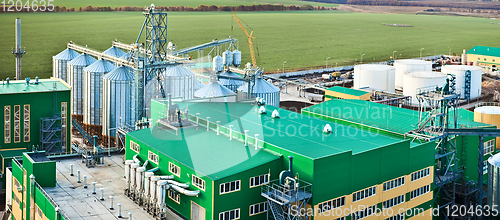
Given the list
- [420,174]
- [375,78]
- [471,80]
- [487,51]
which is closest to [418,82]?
[375,78]

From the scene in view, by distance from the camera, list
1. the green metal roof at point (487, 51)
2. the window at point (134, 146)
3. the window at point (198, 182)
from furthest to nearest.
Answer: the green metal roof at point (487, 51) < the window at point (134, 146) < the window at point (198, 182)

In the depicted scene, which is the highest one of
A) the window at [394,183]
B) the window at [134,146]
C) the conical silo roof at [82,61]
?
the conical silo roof at [82,61]

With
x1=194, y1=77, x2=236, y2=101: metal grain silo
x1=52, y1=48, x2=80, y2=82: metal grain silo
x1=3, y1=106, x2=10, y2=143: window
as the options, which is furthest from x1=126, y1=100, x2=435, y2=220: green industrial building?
x1=52, y1=48, x2=80, y2=82: metal grain silo

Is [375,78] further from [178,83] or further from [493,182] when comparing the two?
[493,182]

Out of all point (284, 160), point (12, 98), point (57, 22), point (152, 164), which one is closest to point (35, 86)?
point (12, 98)

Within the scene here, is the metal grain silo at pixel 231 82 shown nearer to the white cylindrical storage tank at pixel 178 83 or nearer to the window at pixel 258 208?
the white cylindrical storage tank at pixel 178 83

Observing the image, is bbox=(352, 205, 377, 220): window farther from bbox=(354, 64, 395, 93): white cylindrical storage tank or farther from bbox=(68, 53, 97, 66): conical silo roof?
bbox=(354, 64, 395, 93): white cylindrical storage tank


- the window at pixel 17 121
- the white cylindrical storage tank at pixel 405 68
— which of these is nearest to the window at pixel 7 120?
the window at pixel 17 121

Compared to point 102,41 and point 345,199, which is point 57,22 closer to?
point 102,41
